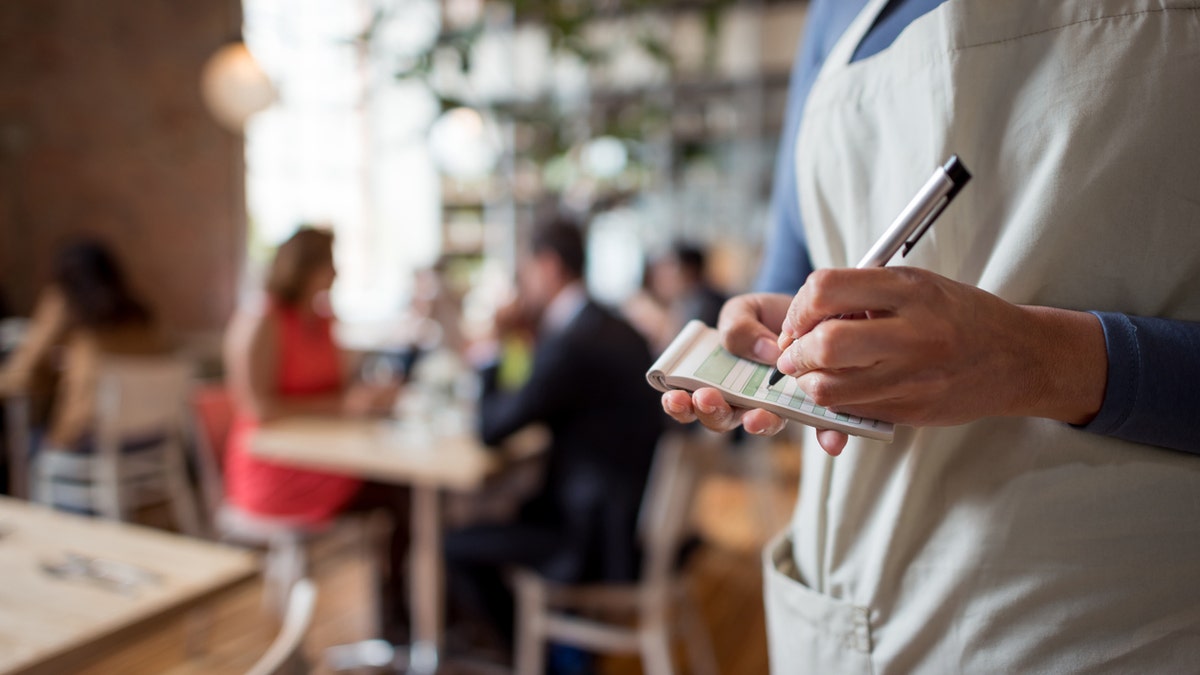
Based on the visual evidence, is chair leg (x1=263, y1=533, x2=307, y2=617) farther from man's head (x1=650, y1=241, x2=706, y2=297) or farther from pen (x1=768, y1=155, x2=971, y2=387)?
man's head (x1=650, y1=241, x2=706, y2=297)

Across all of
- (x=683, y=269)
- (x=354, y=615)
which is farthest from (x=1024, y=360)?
(x=683, y=269)

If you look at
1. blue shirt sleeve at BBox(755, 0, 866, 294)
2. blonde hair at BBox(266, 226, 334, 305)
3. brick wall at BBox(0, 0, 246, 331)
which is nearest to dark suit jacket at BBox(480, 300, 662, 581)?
blonde hair at BBox(266, 226, 334, 305)

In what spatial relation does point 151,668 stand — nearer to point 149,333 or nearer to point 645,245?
point 149,333

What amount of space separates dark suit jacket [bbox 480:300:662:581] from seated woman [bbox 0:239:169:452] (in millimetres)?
2312

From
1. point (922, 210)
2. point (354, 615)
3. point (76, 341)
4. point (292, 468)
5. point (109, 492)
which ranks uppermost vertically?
point (922, 210)

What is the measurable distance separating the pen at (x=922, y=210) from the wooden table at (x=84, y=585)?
110 centimetres

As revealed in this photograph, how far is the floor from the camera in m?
2.84

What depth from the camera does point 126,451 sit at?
3.80 meters

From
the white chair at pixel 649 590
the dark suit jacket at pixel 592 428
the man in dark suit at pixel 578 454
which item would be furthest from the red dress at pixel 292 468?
the white chair at pixel 649 590

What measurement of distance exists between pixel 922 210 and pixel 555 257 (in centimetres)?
226

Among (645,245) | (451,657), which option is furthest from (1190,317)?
(645,245)

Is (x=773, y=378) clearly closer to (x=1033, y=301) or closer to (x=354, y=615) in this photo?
(x=1033, y=301)

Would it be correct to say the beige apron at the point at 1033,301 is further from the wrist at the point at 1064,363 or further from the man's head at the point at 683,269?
the man's head at the point at 683,269

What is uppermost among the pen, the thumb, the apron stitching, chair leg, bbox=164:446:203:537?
the apron stitching
